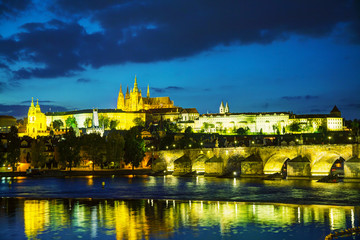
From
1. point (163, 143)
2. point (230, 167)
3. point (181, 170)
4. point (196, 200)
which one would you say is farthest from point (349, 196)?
point (163, 143)

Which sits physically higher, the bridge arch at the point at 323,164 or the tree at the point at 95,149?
the tree at the point at 95,149

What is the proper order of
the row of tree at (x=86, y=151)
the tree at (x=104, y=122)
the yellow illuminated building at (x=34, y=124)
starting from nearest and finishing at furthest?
the row of tree at (x=86, y=151) → the yellow illuminated building at (x=34, y=124) → the tree at (x=104, y=122)

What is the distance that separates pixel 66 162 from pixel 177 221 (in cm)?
5466

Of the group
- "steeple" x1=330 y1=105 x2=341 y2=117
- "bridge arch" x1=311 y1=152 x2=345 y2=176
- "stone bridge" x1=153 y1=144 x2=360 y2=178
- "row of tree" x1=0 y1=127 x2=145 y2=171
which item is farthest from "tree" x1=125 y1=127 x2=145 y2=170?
"steeple" x1=330 y1=105 x2=341 y2=117

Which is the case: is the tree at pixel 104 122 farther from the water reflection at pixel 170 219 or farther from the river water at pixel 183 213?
the water reflection at pixel 170 219

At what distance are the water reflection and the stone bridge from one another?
2065cm

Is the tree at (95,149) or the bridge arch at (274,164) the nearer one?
the bridge arch at (274,164)

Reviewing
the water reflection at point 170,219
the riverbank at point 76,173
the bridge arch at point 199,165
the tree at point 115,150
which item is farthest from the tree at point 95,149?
the water reflection at point 170,219

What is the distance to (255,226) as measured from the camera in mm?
25719

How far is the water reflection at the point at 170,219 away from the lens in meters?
24.1

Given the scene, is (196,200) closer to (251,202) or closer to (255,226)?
(251,202)

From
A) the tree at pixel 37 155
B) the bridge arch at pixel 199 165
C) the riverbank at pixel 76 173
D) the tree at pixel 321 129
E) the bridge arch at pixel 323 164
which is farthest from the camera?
the tree at pixel 321 129

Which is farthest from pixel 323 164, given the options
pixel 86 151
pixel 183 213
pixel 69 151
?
pixel 86 151

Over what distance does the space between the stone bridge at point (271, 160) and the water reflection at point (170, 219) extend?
67.7 feet
